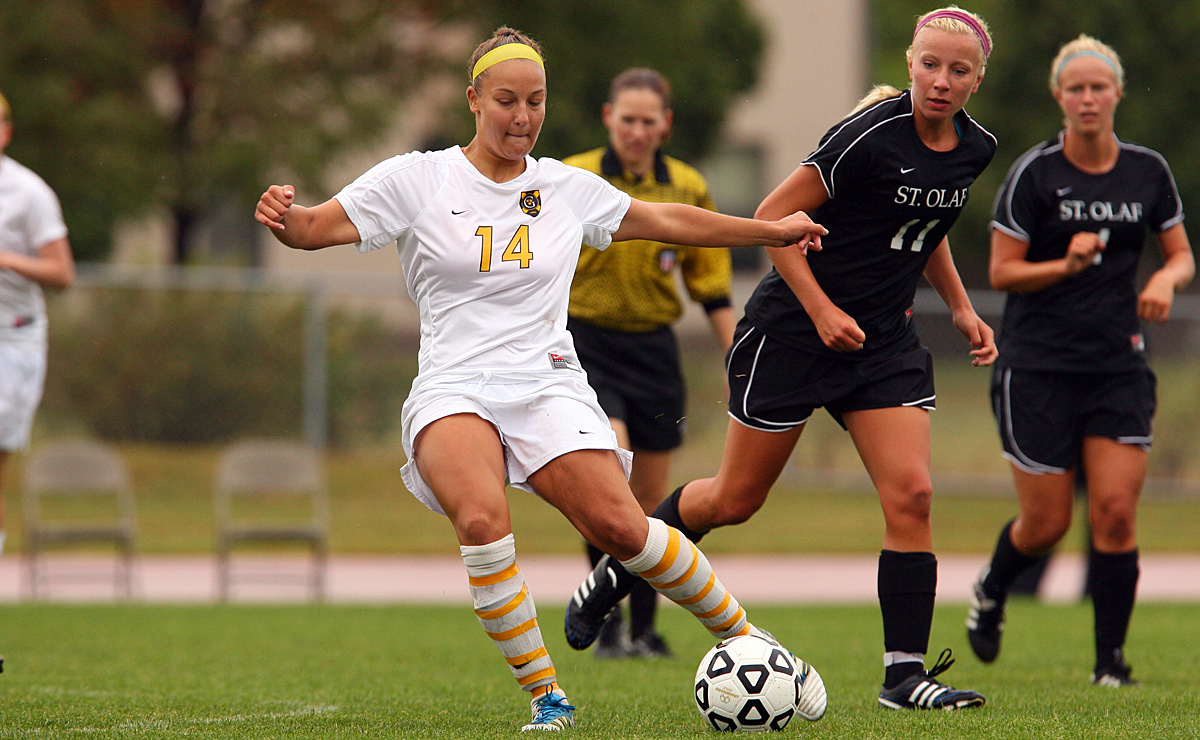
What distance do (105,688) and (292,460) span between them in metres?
6.37

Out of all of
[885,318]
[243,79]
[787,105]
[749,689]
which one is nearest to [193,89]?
[243,79]

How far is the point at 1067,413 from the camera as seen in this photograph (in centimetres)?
581

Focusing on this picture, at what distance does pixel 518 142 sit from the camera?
438cm

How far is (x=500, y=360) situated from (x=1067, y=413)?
8.60 ft

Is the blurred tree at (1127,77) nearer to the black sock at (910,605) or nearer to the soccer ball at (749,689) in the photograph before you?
the black sock at (910,605)

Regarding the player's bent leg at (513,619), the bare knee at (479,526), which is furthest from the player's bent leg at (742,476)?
the bare knee at (479,526)

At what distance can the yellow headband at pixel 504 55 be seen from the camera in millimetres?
4379

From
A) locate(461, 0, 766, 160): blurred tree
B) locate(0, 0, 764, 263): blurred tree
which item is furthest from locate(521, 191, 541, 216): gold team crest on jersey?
locate(461, 0, 766, 160): blurred tree

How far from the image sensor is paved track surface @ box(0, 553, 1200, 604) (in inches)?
441

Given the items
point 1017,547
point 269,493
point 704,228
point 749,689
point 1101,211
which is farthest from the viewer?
point 269,493

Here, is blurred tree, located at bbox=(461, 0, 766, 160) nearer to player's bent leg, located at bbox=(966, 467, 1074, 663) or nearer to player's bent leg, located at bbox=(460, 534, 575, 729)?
player's bent leg, located at bbox=(966, 467, 1074, 663)

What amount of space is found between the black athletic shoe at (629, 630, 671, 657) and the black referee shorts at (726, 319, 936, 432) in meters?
2.18

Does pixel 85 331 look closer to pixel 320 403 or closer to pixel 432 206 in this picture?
pixel 320 403

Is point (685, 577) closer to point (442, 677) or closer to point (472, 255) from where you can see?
point (472, 255)
